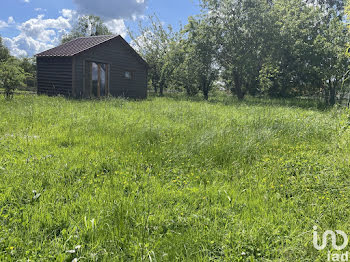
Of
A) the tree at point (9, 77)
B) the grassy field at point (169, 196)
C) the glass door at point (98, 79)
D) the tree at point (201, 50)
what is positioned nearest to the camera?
the grassy field at point (169, 196)

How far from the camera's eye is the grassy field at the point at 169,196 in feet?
6.97

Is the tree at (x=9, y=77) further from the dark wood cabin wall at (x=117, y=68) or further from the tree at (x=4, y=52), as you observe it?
the tree at (x=4, y=52)

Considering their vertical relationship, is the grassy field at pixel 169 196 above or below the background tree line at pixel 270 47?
below

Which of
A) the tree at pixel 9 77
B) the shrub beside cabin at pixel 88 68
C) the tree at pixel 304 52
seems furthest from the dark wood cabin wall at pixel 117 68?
the tree at pixel 304 52

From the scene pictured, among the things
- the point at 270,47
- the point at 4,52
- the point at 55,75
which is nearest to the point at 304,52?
the point at 270,47

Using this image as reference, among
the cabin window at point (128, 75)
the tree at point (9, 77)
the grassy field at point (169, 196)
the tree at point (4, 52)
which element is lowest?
the grassy field at point (169, 196)

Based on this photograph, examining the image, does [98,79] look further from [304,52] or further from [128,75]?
[304,52]

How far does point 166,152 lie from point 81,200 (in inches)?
75.3

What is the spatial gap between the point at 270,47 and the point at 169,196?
18620 mm

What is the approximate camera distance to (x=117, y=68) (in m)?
17.9

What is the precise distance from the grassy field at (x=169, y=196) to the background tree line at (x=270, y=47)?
14.5 meters

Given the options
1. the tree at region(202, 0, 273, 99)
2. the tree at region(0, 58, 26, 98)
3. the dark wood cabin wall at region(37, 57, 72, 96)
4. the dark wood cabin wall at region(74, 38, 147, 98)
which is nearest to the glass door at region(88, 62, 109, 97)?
the dark wood cabin wall at region(74, 38, 147, 98)

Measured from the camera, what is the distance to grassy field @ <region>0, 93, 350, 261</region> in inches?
83.7

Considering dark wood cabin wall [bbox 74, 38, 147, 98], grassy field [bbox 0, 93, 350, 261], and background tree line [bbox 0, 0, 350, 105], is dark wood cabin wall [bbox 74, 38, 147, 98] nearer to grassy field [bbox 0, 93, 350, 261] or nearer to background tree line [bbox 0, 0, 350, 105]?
background tree line [bbox 0, 0, 350, 105]
